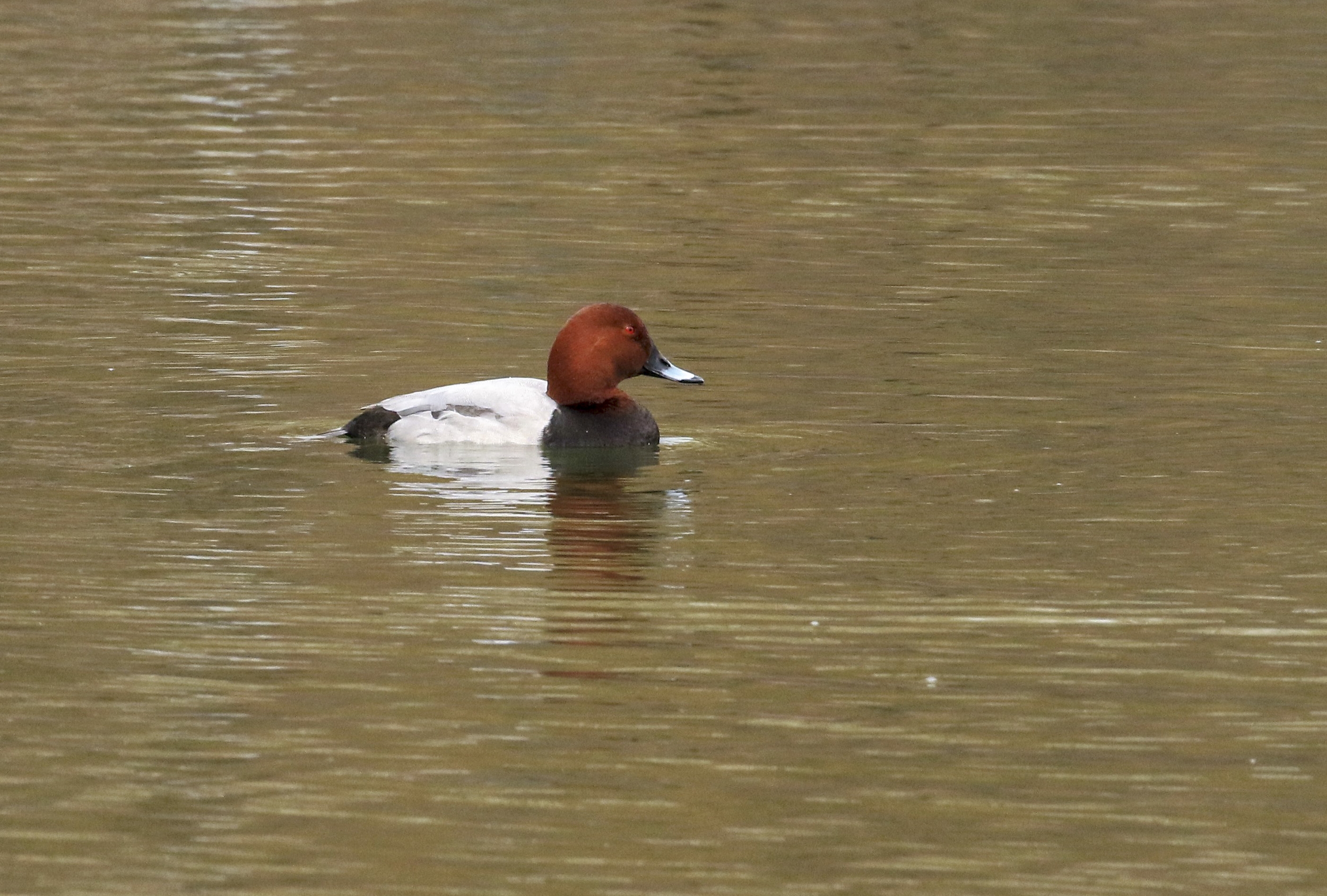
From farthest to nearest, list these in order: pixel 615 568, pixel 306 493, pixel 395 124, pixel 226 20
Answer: pixel 226 20 → pixel 395 124 → pixel 306 493 → pixel 615 568

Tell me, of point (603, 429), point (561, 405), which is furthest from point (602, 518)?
point (561, 405)

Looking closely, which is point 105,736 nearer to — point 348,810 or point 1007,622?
point 348,810

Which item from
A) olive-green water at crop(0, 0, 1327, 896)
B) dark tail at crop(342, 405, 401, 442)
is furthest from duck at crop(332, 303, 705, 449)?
olive-green water at crop(0, 0, 1327, 896)

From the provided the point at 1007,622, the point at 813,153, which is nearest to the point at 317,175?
the point at 813,153

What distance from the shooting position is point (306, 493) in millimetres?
9344

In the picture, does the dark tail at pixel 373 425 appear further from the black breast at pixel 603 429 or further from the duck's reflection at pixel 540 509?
the black breast at pixel 603 429

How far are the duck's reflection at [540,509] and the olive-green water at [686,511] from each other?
3 centimetres

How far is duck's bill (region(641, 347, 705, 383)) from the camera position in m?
10.6

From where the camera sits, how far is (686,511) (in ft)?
29.9

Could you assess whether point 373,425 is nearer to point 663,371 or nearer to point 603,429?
point 603,429

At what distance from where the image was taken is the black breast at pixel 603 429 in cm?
1032

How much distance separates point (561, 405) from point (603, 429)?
238mm

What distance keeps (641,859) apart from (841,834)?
49 cm

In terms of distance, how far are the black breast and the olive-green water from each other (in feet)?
0.81
